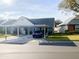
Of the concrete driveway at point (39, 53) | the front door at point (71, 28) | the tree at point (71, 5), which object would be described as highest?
the tree at point (71, 5)

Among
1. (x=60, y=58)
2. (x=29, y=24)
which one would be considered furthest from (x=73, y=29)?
(x=60, y=58)

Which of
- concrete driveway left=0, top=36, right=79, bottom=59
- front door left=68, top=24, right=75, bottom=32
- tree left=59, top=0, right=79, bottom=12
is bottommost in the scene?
concrete driveway left=0, top=36, right=79, bottom=59

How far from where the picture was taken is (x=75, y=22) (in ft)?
189

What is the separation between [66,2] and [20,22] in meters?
15.5

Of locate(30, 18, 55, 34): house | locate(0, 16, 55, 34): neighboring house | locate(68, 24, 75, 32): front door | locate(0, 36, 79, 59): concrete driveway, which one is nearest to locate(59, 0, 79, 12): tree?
locate(0, 16, 55, 34): neighboring house

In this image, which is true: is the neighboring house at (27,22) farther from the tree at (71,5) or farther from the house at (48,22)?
the tree at (71,5)

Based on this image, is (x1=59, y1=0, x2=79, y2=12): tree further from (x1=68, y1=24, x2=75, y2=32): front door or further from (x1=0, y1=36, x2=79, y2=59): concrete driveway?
(x1=0, y1=36, x2=79, y2=59): concrete driveway

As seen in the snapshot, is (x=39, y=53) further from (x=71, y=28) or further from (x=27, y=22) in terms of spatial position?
(x=71, y=28)

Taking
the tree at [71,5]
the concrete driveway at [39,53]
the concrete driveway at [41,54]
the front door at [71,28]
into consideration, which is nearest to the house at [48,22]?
the front door at [71,28]

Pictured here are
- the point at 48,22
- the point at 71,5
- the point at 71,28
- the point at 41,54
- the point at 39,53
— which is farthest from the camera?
the point at 48,22

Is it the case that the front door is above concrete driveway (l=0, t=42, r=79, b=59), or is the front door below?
above

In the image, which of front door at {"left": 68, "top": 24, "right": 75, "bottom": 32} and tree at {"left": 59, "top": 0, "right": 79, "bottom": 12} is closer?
tree at {"left": 59, "top": 0, "right": 79, "bottom": 12}

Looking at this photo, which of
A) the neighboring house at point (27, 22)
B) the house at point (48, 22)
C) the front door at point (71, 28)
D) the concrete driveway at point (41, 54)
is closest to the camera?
the concrete driveway at point (41, 54)

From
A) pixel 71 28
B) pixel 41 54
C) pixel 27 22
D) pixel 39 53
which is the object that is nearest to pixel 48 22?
pixel 71 28
